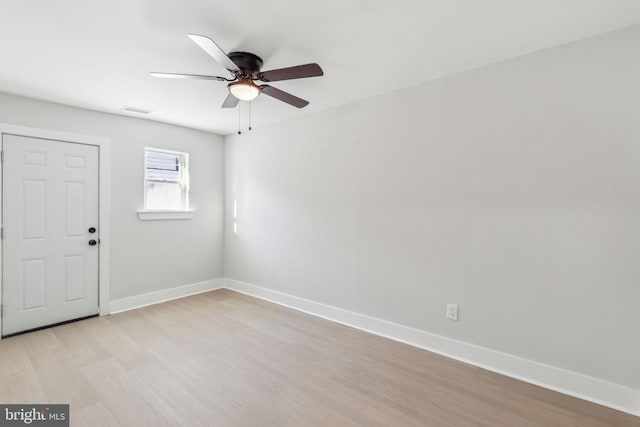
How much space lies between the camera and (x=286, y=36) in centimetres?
206

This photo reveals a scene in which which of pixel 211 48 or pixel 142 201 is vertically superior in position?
pixel 211 48

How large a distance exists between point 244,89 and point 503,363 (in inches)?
119

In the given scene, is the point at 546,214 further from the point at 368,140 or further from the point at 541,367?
the point at 368,140

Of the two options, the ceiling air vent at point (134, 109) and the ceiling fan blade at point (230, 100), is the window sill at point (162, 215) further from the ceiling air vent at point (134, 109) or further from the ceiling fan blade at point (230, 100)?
the ceiling fan blade at point (230, 100)

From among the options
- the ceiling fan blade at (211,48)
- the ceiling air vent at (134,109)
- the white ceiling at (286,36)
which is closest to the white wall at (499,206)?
the white ceiling at (286,36)

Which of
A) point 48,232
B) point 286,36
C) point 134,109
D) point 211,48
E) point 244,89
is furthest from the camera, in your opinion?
point 134,109

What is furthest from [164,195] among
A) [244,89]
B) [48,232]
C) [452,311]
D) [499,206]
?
[499,206]

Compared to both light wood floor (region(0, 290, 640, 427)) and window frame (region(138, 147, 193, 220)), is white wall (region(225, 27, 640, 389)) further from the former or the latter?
window frame (region(138, 147, 193, 220))

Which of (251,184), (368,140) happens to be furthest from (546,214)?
(251,184)

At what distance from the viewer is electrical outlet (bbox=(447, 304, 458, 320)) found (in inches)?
105

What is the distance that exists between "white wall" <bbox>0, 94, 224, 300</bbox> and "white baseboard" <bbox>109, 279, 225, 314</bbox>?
67 millimetres

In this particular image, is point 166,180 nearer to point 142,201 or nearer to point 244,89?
point 142,201

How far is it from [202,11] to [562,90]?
2553 millimetres

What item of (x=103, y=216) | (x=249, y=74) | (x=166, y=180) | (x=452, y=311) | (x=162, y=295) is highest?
(x=249, y=74)
